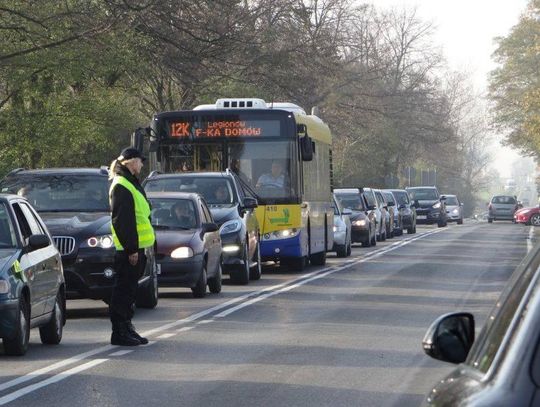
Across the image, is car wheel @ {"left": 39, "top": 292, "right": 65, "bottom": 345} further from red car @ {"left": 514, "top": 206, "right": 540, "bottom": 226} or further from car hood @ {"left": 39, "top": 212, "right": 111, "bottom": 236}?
red car @ {"left": 514, "top": 206, "right": 540, "bottom": 226}

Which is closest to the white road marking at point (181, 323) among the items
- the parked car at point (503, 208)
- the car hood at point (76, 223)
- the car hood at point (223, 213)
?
the car hood at point (223, 213)

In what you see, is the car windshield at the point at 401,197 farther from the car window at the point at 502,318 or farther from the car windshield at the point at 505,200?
the car window at the point at 502,318

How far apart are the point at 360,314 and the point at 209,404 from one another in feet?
25.6

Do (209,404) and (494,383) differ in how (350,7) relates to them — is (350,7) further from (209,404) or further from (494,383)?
(494,383)

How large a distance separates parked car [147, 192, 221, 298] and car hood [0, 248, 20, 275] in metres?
6.78

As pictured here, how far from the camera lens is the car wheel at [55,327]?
13.6 meters

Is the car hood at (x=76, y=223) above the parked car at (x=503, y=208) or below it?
above

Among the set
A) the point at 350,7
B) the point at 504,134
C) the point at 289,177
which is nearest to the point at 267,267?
the point at 289,177

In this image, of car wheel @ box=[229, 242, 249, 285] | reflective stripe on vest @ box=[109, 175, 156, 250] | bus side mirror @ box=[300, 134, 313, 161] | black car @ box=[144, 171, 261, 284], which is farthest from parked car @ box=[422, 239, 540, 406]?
bus side mirror @ box=[300, 134, 313, 161]

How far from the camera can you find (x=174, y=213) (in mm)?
20781

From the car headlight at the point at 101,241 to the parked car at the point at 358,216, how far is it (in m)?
25.0

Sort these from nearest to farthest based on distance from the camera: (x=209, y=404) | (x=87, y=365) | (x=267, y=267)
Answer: (x=209, y=404) → (x=87, y=365) → (x=267, y=267)

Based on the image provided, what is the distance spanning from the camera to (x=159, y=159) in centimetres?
2617

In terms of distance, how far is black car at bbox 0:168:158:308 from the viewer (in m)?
16.5
